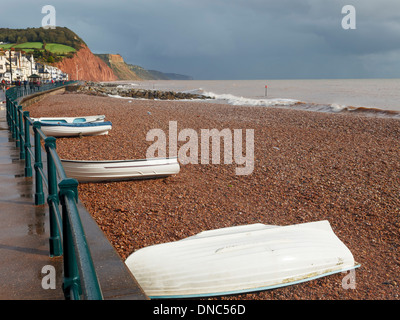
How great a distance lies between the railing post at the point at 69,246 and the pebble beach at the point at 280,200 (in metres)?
2.83

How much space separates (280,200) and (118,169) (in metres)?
3.84

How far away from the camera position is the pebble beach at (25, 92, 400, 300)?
5.21 meters

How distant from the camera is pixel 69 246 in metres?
2.06

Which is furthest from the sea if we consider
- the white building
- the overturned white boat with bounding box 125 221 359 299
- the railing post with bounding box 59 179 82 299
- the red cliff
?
the red cliff

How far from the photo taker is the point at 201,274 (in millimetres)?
4270

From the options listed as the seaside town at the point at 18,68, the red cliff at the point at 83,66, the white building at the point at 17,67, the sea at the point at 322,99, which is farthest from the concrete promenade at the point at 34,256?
the red cliff at the point at 83,66

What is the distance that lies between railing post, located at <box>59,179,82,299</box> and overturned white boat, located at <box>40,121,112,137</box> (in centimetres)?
1256

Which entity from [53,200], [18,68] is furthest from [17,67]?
[53,200]

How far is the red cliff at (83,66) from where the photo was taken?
147688mm

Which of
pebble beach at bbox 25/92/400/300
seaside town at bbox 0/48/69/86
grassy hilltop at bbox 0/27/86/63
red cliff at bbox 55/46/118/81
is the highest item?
grassy hilltop at bbox 0/27/86/63

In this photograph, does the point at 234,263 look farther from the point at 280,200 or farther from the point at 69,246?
the point at 280,200

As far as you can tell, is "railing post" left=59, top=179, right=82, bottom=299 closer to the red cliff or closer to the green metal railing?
the green metal railing
